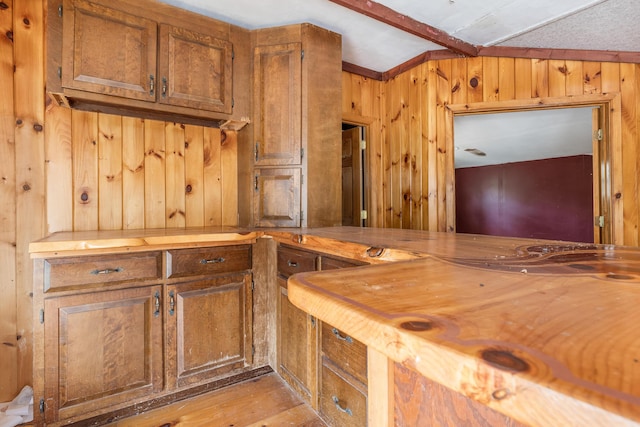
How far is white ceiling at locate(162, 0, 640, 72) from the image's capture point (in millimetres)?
1815

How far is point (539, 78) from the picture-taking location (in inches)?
88.9

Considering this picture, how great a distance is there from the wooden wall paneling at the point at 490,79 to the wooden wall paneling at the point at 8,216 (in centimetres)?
295

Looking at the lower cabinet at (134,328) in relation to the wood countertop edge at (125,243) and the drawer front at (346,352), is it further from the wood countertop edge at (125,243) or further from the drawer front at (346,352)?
the drawer front at (346,352)

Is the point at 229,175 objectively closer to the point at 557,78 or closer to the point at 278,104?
the point at 278,104

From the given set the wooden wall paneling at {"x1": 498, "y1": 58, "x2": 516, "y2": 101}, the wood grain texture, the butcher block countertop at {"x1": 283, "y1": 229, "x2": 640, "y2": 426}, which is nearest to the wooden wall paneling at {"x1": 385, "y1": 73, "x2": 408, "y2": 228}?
the wood grain texture

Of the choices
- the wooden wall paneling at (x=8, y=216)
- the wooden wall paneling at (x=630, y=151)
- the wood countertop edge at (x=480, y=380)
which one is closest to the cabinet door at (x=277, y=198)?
the wooden wall paneling at (x=8, y=216)

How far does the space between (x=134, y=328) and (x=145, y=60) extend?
140 cm

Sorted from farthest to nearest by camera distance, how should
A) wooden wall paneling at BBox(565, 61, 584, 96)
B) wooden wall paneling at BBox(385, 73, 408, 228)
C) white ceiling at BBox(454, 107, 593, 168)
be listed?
white ceiling at BBox(454, 107, 593, 168) → wooden wall paneling at BBox(385, 73, 408, 228) → wooden wall paneling at BBox(565, 61, 584, 96)

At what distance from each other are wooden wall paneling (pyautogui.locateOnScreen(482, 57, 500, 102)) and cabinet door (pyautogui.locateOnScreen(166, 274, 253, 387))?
2.15 m

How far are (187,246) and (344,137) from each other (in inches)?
77.3

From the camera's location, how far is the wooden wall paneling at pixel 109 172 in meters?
1.89

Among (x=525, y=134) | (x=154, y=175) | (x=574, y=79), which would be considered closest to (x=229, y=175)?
(x=154, y=175)

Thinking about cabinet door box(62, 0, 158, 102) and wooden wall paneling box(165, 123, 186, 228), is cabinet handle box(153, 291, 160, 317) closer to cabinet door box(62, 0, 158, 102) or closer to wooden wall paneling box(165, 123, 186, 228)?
wooden wall paneling box(165, 123, 186, 228)

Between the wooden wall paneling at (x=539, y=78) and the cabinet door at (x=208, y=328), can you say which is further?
the wooden wall paneling at (x=539, y=78)
